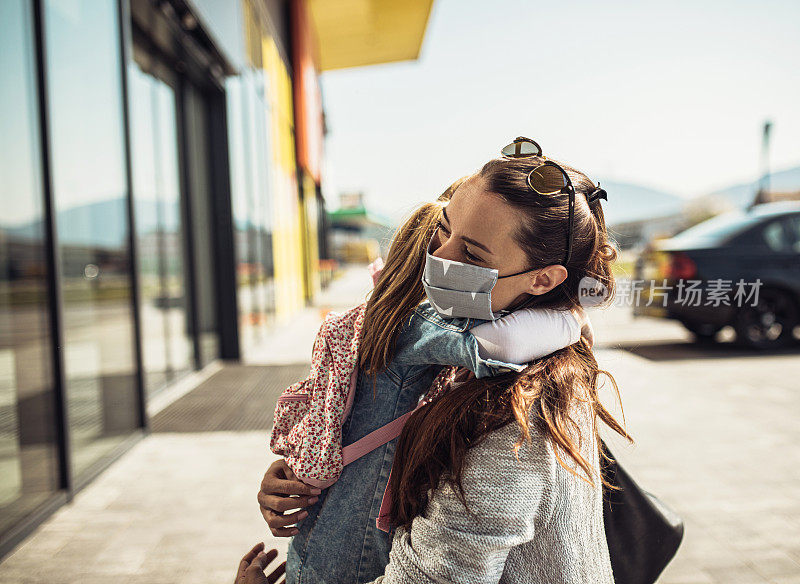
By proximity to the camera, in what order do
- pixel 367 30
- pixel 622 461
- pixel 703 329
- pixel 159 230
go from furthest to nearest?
pixel 367 30 < pixel 703 329 < pixel 159 230 < pixel 622 461

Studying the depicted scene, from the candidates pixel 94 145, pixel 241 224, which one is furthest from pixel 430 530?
pixel 241 224

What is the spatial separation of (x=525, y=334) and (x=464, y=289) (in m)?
0.14

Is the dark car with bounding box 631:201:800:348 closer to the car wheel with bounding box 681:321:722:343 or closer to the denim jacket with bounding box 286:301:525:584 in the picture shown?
the car wheel with bounding box 681:321:722:343

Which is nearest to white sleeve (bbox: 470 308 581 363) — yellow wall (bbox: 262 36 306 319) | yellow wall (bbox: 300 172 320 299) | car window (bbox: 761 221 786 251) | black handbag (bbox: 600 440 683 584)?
black handbag (bbox: 600 440 683 584)

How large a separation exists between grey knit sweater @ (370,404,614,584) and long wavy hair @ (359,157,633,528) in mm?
21

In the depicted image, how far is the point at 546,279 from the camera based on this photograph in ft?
3.57

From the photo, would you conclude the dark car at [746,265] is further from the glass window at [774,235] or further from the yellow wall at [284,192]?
the yellow wall at [284,192]

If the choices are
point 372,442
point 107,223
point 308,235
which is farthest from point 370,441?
point 308,235

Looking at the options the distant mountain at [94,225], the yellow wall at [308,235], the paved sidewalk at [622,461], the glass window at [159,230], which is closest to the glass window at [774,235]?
the paved sidewalk at [622,461]

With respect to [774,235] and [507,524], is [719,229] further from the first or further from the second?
[507,524]

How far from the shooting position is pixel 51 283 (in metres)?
3.22

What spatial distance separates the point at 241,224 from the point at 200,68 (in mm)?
2131

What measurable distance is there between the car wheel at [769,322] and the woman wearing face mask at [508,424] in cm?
722

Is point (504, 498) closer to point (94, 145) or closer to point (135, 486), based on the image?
point (135, 486)
